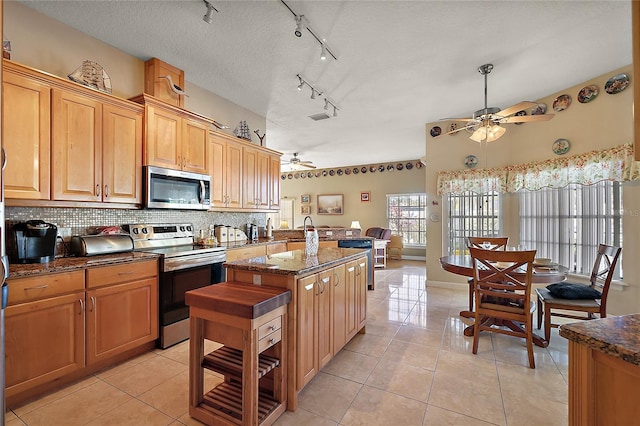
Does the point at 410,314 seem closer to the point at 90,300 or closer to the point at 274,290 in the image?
the point at 274,290

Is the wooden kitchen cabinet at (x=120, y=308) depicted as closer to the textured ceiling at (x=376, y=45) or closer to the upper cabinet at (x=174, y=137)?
the upper cabinet at (x=174, y=137)

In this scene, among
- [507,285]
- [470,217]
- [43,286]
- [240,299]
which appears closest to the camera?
[240,299]

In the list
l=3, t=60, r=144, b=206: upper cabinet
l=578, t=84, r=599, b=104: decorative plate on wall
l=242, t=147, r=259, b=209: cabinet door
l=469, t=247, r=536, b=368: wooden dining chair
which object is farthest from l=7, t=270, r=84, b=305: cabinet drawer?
l=578, t=84, r=599, b=104: decorative plate on wall

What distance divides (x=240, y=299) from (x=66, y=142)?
1.96 metres

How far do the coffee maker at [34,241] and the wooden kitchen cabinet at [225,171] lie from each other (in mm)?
1604

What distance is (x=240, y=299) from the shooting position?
1.61 metres

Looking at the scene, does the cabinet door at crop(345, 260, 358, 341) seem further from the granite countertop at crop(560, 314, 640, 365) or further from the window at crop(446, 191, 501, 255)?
the window at crop(446, 191, 501, 255)

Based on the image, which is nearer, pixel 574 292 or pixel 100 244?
pixel 100 244

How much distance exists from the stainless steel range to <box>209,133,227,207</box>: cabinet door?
0.63 m

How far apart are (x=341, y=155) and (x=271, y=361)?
639 cm

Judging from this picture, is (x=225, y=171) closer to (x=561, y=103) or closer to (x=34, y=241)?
(x=34, y=241)

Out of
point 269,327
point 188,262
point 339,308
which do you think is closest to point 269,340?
point 269,327

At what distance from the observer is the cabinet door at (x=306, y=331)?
6.01ft

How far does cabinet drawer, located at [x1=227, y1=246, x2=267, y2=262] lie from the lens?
11.2 feet
